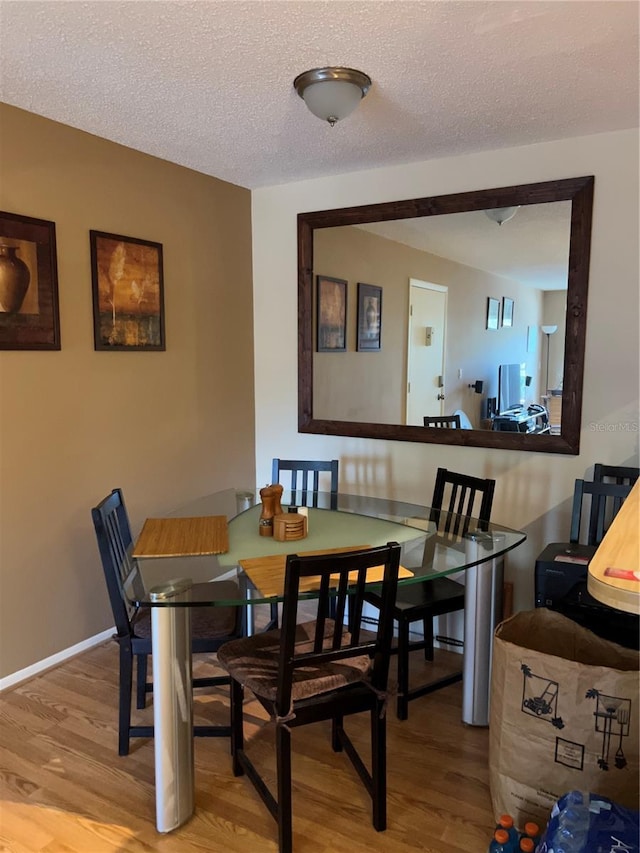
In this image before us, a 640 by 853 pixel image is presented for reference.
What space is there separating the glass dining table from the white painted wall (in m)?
0.55

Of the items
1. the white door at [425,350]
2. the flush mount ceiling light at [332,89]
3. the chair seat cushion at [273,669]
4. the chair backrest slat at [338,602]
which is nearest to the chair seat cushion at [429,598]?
the chair seat cushion at [273,669]

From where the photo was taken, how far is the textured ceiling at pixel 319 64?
1.82 m

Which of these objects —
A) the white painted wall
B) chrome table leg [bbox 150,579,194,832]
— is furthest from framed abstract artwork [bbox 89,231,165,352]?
chrome table leg [bbox 150,579,194,832]

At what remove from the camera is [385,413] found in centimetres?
347

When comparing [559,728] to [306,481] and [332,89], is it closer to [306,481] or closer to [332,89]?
[306,481]

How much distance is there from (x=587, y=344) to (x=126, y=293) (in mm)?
2259

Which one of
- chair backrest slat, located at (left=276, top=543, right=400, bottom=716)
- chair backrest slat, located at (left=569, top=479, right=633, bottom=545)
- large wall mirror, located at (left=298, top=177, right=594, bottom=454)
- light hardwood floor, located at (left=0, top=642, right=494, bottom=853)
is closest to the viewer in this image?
chair backrest slat, located at (left=276, top=543, right=400, bottom=716)

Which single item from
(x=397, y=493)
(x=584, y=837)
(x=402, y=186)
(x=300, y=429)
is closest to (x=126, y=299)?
(x=300, y=429)

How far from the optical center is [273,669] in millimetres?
1913

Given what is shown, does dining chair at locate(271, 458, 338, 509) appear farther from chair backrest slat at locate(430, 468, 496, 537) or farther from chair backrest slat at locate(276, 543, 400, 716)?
chair backrest slat at locate(276, 543, 400, 716)

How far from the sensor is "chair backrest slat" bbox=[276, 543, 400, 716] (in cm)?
164

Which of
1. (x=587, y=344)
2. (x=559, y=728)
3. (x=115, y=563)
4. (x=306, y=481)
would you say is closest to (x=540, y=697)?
(x=559, y=728)

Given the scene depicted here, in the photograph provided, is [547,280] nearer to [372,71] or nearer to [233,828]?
[372,71]

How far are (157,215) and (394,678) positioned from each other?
261 cm
